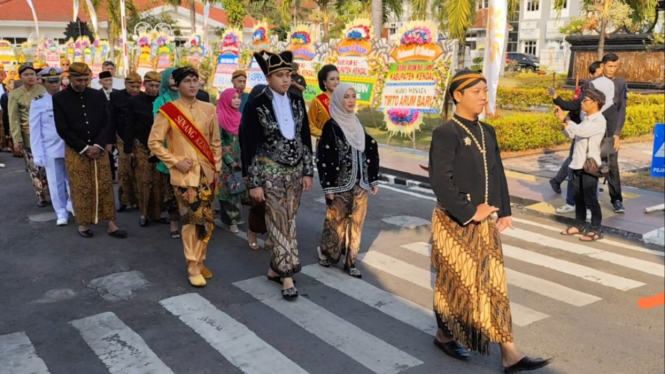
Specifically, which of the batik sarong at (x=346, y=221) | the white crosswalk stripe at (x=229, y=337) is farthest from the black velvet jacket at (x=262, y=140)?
the white crosswalk stripe at (x=229, y=337)

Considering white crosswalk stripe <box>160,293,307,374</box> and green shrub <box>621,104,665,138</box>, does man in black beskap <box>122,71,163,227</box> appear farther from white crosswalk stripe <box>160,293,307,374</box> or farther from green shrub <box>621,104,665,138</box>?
green shrub <box>621,104,665,138</box>

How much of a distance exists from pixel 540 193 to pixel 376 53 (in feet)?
22.5

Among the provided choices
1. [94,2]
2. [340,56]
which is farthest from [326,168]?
[94,2]

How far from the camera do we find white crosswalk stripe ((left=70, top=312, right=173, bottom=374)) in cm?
421

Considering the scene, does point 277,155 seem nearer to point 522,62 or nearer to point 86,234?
point 86,234

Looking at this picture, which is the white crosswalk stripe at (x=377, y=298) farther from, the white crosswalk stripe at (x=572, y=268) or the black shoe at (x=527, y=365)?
the white crosswalk stripe at (x=572, y=268)

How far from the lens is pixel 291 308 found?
527cm

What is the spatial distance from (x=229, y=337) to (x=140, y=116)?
3.81m

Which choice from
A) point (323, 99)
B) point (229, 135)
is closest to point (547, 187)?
point (323, 99)

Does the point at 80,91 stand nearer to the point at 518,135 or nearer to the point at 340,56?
the point at 518,135

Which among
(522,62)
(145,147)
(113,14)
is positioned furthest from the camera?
(522,62)

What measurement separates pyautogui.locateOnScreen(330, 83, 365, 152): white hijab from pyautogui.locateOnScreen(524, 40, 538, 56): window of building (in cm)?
5253

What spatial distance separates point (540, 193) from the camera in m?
9.48

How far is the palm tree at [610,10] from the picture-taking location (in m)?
20.7
